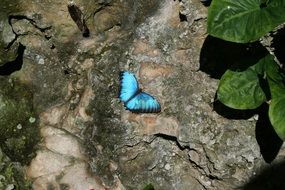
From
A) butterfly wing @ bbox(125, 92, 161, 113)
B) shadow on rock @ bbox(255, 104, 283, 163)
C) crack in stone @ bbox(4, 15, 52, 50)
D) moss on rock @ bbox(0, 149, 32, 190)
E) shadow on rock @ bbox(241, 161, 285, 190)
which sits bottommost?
moss on rock @ bbox(0, 149, 32, 190)

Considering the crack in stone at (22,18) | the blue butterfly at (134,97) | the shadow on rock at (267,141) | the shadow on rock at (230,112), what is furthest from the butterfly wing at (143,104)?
the crack in stone at (22,18)

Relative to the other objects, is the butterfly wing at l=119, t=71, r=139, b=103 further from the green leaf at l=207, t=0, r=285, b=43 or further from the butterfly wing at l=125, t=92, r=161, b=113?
the green leaf at l=207, t=0, r=285, b=43

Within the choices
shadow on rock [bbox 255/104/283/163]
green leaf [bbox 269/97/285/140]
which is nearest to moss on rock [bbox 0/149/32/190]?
shadow on rock [bbox 255/104/283/163]

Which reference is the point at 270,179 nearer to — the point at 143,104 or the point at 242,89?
the point at 242,89

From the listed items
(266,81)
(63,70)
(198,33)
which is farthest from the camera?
(63,70)

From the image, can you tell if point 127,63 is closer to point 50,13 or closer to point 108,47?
point 108,47

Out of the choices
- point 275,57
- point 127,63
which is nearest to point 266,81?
point 275,57
